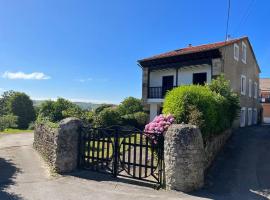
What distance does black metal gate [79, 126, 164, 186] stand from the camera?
29.1 feet

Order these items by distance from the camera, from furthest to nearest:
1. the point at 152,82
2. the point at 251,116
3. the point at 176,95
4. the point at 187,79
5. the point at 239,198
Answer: the point at 251,116, the point at 152,82, the point at 187,79, the point at 176,95, the point at 239,198

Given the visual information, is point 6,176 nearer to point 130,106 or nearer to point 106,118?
point 106,118

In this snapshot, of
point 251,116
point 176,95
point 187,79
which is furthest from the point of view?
point 251,116

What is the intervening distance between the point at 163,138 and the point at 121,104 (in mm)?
17076

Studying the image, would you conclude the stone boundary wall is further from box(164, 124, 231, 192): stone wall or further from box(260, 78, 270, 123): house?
box(260, 78, 270, 123): house

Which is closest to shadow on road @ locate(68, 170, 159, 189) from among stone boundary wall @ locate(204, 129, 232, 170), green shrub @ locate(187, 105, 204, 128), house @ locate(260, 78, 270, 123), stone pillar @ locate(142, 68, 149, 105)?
stone boundary wall @ locate(204, 129, 232, 170)

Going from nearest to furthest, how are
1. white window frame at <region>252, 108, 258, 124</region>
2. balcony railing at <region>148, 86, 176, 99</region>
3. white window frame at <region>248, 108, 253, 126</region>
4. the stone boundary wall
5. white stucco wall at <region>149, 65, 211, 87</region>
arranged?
the stone boundary wall → white stucco wall at <region>149, 65, 211, 87</region> → balcony railing at <region>148, 86, 176, 99</region> → white window frame at <region>248, 108, 253, 126</region> → white window frame at <region>252, 108, 258, 124</region>

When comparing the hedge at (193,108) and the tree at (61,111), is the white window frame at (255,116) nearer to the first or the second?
the hedge at (193,108)

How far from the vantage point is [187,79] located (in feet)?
73.3

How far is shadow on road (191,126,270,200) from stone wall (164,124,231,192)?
428mm

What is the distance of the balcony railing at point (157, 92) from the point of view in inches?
910

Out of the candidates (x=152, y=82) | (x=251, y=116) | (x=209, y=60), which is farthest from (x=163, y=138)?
(x=251, y=116)

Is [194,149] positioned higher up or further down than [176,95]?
further down

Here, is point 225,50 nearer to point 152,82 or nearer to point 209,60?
point 209,60
